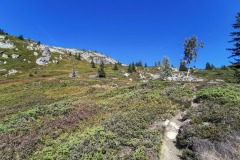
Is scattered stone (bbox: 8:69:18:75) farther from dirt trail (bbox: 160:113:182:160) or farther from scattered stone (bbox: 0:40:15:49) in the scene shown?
dirt trail (bbox: 160:113:182:160)

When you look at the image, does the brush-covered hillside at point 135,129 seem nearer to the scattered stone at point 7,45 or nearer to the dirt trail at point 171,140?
the dirt trail at point 171,140

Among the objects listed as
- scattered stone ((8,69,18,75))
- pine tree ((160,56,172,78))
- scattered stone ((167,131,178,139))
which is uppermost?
pine tree ((160,56,172,78))

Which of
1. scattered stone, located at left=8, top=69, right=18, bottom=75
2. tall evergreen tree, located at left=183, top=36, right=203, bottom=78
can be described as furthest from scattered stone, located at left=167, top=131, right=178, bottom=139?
scattered stone, located at left=8, top=69, right=18, bottom=75

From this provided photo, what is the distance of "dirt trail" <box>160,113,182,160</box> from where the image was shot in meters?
15.1

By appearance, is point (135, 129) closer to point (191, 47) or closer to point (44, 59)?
point (191, 47)

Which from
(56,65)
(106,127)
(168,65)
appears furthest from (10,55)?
(106,127)

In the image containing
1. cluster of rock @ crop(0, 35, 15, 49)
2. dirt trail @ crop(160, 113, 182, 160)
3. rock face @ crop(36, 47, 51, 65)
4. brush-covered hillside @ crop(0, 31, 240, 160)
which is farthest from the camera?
cluster of rock @ crop(0, 35, 15, 49)

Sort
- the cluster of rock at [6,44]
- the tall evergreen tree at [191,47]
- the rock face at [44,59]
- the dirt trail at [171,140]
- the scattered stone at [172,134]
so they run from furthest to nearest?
the cluster of rock at [6,44] < the rock face at [44,59] < the tall evergreen tree at [191,47] < the scattered stone at [172,134] < the dirt trail at [171,140]

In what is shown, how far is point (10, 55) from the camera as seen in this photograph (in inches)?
5856

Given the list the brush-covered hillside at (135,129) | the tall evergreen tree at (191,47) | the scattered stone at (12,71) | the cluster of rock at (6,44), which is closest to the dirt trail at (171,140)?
the brush-covered hillside at (135,129)

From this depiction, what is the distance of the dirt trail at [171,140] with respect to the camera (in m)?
15.1

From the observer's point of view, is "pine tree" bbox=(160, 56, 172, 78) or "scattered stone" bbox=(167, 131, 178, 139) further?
"pine tree" bbox=(160, 56, 172, 78)

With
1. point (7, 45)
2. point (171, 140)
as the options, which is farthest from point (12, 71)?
point (171, 140)

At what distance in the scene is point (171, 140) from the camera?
56.0 ft
